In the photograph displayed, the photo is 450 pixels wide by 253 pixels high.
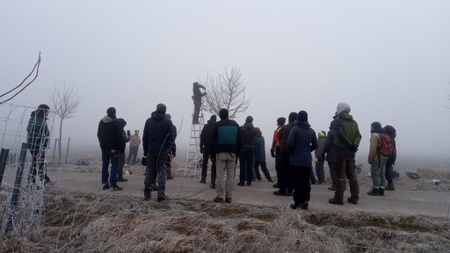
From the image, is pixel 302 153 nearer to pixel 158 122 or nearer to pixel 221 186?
pixel 221 186

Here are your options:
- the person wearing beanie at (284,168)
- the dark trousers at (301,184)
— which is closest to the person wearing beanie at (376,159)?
the person wearing beanie at (284,168)

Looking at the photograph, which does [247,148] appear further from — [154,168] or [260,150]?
[154,168]

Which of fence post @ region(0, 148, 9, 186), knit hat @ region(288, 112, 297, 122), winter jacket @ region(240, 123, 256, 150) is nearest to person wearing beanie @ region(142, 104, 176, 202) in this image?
winter jacket @ region(240, 123, 256, 150)

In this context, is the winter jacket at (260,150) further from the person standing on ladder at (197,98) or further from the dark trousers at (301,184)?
the dark trousers at (301,184)

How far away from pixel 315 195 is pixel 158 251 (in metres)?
4.65

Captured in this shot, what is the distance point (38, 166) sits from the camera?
174 inches

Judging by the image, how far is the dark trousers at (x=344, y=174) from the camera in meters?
6.23

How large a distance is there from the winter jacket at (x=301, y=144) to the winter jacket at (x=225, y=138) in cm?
103

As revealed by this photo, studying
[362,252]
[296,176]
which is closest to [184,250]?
[362,252]

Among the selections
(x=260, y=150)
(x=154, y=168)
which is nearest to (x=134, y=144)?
(x=260, y=150)

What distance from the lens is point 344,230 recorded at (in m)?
4.68

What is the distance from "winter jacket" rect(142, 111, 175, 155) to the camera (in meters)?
6.28

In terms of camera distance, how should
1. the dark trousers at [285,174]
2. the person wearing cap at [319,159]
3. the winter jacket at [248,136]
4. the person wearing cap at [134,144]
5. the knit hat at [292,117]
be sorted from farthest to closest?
the person wearing cap at [134,144], the person wearing cap at [319,159], the winter jacket at [248,136], the knit hat at [292,117], the dark trousers at [285,174]

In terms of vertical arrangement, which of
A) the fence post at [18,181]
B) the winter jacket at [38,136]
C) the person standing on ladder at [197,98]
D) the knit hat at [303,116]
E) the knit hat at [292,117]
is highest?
the person standing on ladder at [197,98]
